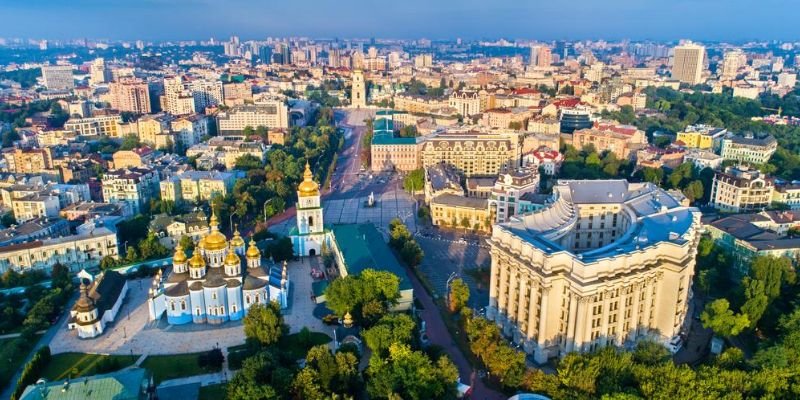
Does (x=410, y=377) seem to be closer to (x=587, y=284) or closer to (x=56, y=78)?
(x=587, y=284)

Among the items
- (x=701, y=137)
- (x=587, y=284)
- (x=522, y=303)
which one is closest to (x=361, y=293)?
(x=522, y=303)

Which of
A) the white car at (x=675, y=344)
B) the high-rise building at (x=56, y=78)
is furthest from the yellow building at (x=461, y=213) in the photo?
the high-rise building at (x=56, y=78)

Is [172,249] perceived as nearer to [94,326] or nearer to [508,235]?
[94,326]

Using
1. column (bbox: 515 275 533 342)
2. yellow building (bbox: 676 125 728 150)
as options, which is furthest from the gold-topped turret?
yellow building (bbox: 676 125 728 150)

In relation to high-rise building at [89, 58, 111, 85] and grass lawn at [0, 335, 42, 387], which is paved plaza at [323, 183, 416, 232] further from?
high-rise building at [89, 58, 111, 85]

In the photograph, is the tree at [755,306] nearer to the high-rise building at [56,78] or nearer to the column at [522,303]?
the column at [522,303]

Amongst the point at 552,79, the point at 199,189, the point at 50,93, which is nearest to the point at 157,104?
the point at 50,93
